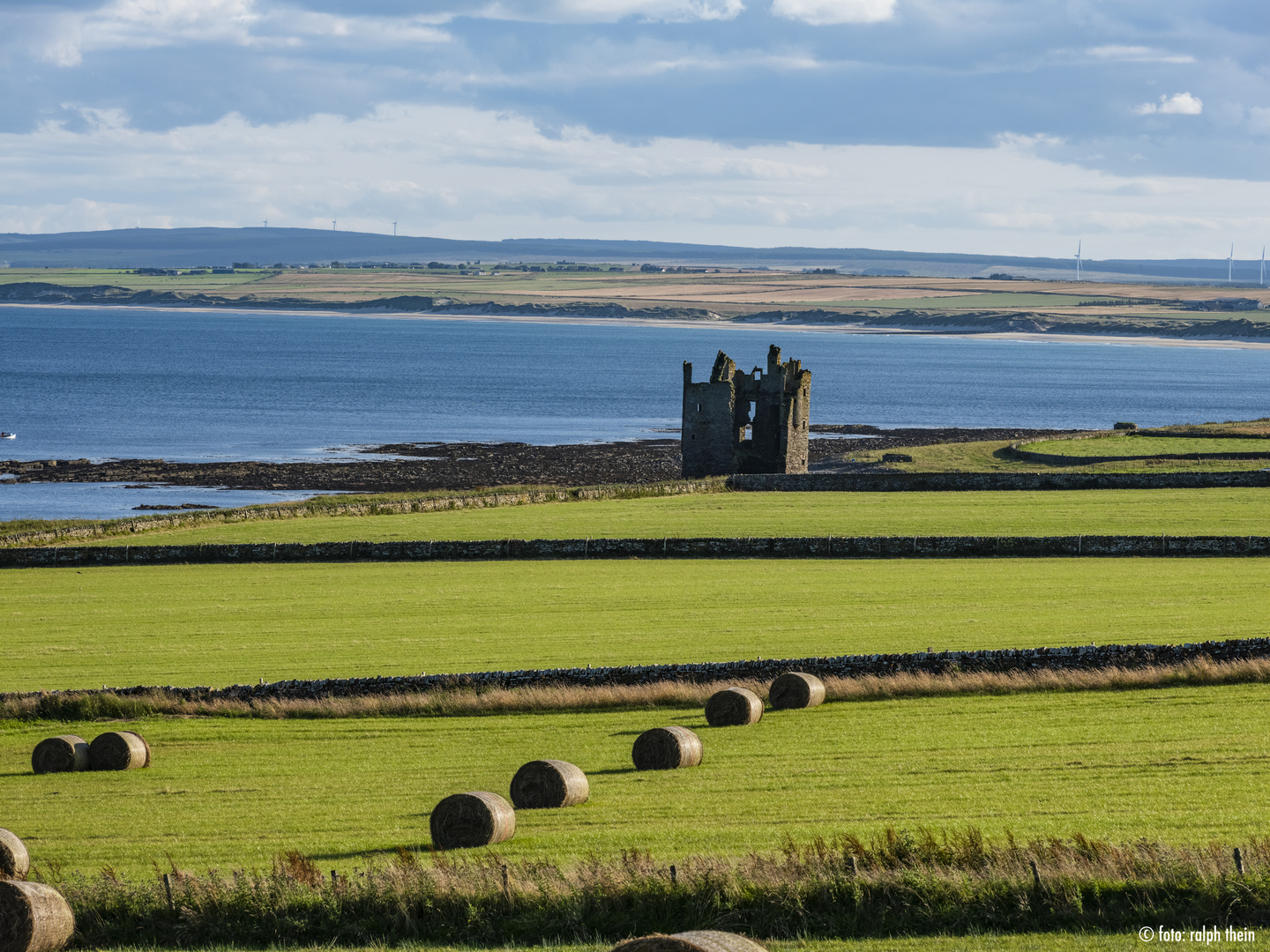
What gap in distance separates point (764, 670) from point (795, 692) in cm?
161

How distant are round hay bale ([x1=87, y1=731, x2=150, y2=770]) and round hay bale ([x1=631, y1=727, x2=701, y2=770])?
257 inches

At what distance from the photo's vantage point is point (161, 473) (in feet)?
237

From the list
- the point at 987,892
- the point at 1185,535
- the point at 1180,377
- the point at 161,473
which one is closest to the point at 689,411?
the point at 1185,535

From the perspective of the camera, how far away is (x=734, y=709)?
19344 mm

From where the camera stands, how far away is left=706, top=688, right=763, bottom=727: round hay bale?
63.4 ft

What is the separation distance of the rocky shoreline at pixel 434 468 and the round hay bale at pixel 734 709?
4507 centimetres

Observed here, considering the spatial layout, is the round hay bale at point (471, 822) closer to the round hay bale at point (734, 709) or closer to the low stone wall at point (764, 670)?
the round hay bale at point (734, 709)

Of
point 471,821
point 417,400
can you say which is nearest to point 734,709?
point 471,821

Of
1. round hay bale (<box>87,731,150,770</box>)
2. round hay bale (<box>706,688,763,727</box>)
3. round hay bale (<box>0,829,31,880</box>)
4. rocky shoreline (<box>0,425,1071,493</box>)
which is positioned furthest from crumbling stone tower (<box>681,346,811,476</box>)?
round hay bale (<box>0,829,31,880</box>)

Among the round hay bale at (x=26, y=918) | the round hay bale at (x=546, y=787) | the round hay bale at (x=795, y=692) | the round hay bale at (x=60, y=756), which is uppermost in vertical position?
the round hay bale at (x=26, y=918)

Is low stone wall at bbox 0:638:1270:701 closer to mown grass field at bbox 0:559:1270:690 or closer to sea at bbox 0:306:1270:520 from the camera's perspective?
mown grass field at bbox 0:559:1270:690

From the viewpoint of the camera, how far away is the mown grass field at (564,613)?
24.6 m

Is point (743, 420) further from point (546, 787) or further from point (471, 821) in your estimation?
point (471, 821)

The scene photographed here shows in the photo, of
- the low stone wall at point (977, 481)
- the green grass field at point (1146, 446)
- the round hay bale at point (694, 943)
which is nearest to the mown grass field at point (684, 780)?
the round hay bale at point (694, 943)
